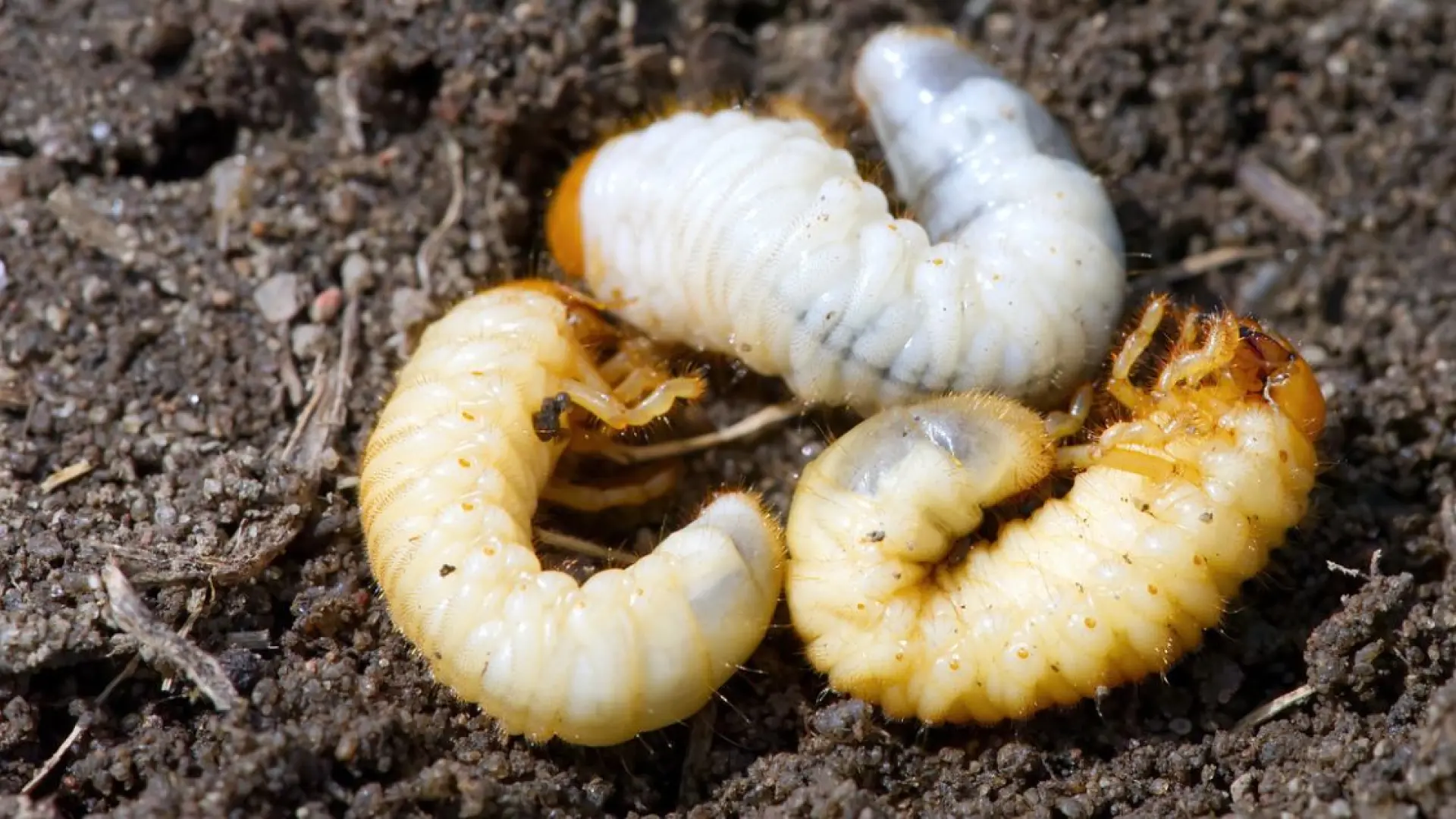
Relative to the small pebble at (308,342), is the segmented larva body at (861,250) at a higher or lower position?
higher

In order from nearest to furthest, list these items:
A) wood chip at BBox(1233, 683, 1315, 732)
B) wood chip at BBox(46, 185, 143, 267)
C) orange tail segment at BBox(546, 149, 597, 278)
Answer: wood chip at BBox(1233, 683, 1315, 732)
wood chip at BBox(46, 185, 143, 267)
orange tail segment at BBox(546, 149, 597, 278)

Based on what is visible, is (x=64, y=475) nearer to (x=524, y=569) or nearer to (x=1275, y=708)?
(x=524, y=569)

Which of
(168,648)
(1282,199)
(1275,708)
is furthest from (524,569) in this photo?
(1282,199)

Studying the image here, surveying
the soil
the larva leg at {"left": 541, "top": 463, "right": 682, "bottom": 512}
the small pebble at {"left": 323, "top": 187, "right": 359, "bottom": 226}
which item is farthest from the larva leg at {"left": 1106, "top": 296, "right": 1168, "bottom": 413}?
the small pebble at {"left": 323, "top": 187, "right": 359, "bottom": 226}

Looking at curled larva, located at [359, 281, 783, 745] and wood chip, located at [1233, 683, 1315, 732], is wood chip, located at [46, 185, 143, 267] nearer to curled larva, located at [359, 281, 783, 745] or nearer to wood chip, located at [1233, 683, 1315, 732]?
curled larva, located at [359, 281, 783, 745]

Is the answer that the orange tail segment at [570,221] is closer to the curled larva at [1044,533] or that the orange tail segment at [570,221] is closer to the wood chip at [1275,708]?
the curled larva at [1044,533]

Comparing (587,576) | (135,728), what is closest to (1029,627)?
(587,576)

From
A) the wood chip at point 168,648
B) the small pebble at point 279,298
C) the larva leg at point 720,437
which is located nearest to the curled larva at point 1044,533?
the larva leg at point 720,437
